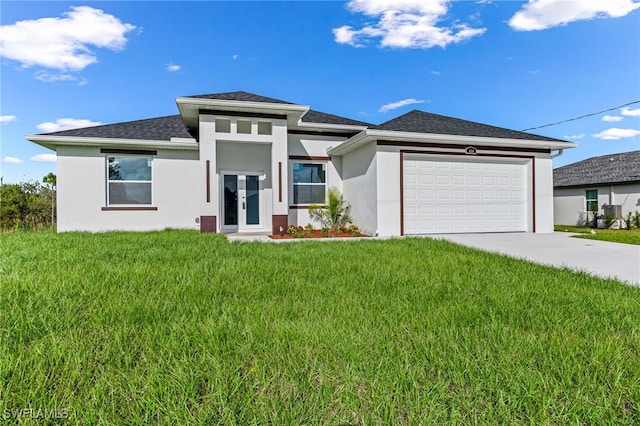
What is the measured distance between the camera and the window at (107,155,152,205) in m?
11.7

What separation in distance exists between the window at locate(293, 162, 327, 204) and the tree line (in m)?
10.8

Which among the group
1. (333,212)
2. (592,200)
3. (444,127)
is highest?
(444,127)

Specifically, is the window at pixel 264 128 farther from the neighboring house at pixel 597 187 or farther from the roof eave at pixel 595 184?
the roof eave at pixel 595 184

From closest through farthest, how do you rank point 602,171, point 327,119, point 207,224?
point 207,224 < point 327,119 < point 602,171

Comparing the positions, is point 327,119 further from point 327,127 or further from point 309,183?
point 309,183

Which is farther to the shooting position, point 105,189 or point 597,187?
point 597,187

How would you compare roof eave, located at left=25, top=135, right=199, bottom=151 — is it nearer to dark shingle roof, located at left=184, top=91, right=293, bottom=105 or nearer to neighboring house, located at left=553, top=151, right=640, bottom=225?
dark shingle roof, located at left=184, top=91, right=293, bottom=105

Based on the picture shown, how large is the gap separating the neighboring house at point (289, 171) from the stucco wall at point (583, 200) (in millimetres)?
9203

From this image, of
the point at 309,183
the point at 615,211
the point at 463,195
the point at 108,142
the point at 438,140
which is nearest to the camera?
the point at 438,140

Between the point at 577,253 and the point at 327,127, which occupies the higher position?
the point at 327,127

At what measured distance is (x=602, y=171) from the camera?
19016 millimetres

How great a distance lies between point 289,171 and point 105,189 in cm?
672

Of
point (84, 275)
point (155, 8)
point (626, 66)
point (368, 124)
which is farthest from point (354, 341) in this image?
point (626, 66)

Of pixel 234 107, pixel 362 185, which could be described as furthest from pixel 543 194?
pixel 234 107
